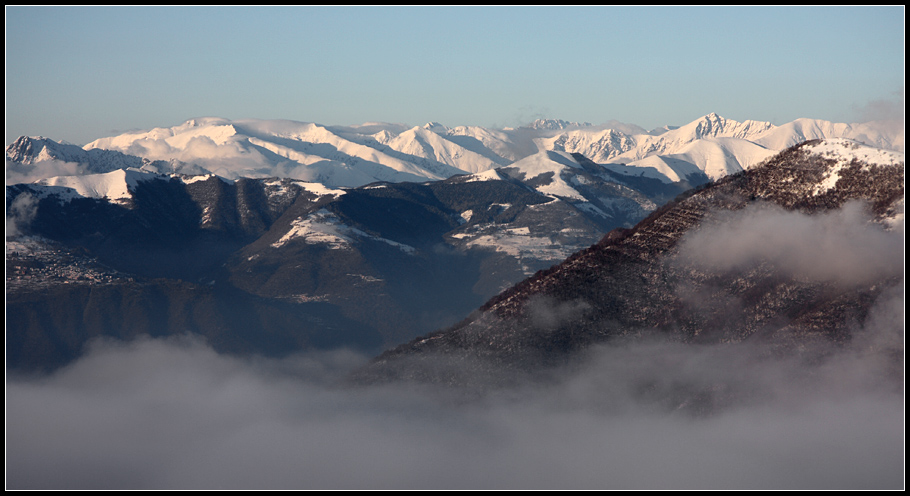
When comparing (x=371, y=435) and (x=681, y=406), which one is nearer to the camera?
(x=681, y=406)

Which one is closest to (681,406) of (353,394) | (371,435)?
(371,435)

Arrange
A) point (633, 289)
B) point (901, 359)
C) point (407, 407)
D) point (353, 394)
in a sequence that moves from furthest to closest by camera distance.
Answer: point (353, 394) → point (407, 407) → point (633, 289) → point (901, 359)

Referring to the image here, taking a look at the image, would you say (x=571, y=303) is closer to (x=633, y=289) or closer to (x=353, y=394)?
(x=633, y=289)

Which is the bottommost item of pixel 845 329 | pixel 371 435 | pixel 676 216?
pixel 371 435

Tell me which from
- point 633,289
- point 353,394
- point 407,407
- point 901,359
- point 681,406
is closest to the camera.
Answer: point 901,359

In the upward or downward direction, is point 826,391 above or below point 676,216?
below

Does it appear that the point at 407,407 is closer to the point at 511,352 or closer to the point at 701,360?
the point at 511,352
